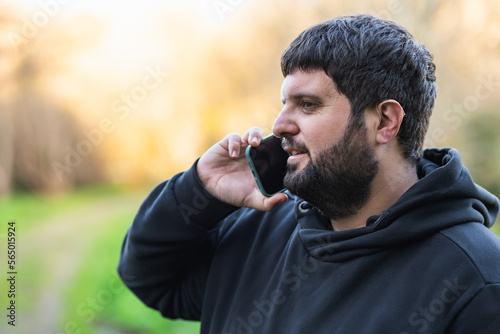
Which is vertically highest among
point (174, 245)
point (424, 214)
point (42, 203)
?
point (424, 214)

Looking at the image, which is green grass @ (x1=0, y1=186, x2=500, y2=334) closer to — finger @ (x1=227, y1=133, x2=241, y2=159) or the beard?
finger @ (x1=227, y1=133, x2=241, y2=159)

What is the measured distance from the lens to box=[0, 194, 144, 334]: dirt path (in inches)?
190

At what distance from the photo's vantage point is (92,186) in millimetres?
5754

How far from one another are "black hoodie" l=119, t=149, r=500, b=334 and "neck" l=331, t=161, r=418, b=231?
0.07 m

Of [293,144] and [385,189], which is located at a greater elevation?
[293,144]

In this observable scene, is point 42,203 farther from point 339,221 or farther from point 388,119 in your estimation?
point 388,119

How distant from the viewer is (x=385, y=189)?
158 cm

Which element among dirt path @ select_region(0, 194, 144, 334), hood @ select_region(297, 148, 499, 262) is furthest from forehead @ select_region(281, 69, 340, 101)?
dirt path @ select_region(0, 194, 144, 334)

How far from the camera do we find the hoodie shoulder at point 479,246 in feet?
4.24

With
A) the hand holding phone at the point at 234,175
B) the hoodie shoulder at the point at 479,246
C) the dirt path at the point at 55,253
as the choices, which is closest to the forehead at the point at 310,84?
the hand holding phone at the point at 234,175

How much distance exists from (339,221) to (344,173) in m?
0.16

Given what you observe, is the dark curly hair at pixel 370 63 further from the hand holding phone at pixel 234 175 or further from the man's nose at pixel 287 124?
the hand holding phone at pixel 234 175

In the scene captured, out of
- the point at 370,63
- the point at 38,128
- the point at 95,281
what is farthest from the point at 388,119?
the point at 38,128

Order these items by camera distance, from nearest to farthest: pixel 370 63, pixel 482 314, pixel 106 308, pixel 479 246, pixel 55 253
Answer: pixel 482 314 → pixel 479 246 → pixel 370 63 → pixel 106 308 → pixel 55 253
